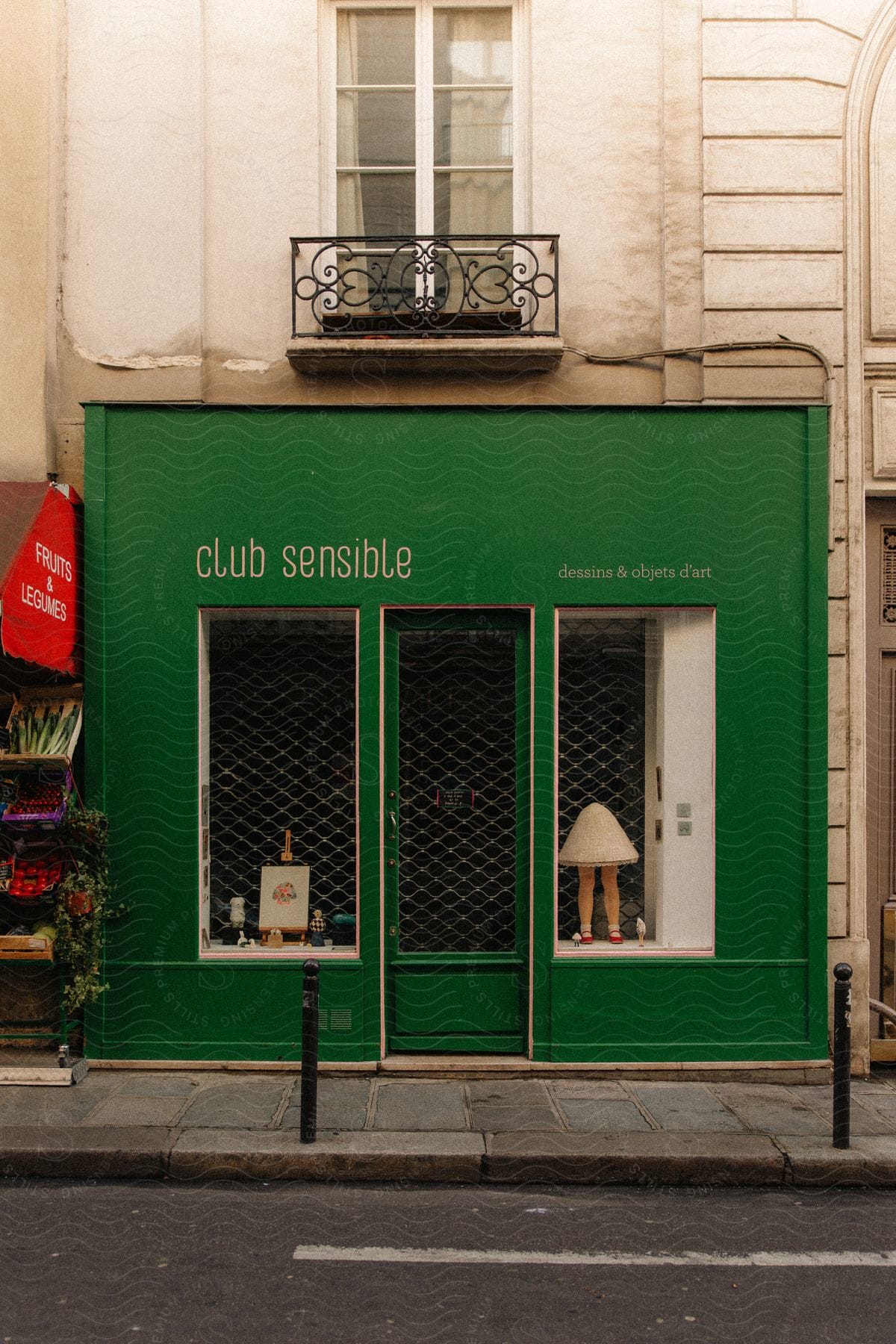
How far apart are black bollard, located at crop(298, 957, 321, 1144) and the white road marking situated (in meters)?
0.94

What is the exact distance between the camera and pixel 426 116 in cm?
726

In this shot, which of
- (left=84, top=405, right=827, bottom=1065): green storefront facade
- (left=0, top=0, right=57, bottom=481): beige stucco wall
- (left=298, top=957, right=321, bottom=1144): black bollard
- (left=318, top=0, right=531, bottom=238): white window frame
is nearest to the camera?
(left=298, top=957, right=321, bottom=1144): black bollard

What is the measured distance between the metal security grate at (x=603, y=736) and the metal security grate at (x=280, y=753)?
1402 mm

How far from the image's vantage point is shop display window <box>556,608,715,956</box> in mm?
7059

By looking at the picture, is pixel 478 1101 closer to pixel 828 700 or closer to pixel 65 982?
pixel 65 982

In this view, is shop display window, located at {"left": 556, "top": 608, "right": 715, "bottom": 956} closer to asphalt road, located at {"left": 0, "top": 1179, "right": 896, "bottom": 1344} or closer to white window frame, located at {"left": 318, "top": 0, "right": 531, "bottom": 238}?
asphalt road, located at {"left": 0, "top": 1179, "right": 896, "bottom": 1344}

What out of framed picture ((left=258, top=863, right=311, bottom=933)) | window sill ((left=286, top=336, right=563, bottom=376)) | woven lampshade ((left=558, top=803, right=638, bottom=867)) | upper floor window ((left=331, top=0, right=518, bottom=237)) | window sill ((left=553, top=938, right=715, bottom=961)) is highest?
upper floor window ((left=331, top=0, right=518, bottom=237))

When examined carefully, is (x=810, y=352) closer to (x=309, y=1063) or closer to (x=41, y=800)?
(x=309, y=1063)

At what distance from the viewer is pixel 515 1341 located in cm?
391

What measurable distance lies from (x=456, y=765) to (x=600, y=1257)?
322 cm

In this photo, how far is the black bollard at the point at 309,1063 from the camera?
18.1ft

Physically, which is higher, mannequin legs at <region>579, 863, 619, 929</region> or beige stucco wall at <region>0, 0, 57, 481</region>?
beige stucco wall at <region>0, 0, 57, 481</region>

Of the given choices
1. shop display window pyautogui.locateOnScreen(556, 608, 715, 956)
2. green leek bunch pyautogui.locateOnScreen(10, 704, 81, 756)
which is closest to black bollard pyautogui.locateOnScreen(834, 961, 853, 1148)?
shop display window pyautogui.locateOnScreen(556, 608, 715, 956)

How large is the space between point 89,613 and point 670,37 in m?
5.34
